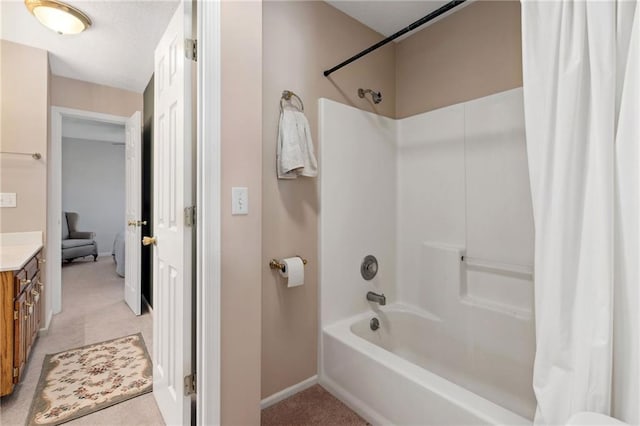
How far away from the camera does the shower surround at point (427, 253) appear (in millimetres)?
1701

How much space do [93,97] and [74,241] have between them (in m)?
3.49

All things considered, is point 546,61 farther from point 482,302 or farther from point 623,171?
point 482,302

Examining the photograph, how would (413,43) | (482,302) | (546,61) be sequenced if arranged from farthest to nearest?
(413,43) → (482,302) → (546,61)

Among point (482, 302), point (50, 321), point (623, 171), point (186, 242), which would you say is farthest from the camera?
point (50, 321)

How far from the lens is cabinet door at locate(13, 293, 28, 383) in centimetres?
176

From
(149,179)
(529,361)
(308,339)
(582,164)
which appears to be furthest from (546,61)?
(149,179)

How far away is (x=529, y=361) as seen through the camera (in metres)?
1.66

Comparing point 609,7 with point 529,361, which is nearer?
point 609,7

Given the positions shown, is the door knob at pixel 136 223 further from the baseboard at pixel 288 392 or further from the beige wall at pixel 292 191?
the baseboard at pixel 288 392

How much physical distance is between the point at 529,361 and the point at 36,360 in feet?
10.9

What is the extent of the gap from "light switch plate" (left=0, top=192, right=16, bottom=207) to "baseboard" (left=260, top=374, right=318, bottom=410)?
8.71 feet

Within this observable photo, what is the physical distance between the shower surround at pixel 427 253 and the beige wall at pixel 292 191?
94 millimetres

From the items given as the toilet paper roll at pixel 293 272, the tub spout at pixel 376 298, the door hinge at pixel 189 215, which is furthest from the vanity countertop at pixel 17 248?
the tub spout at pixel 376 298

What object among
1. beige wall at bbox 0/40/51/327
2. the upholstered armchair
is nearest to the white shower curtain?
beige wall at bbox 0/40/51/327
